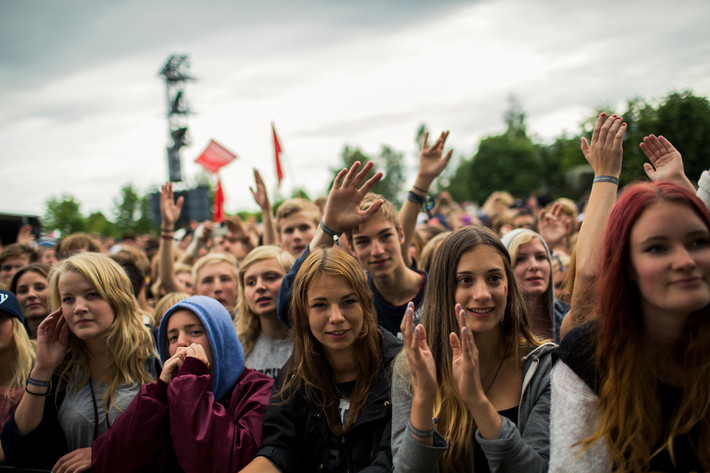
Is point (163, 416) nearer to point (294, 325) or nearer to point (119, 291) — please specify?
point (294, 325)

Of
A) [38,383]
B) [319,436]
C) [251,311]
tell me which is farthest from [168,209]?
[319,436]

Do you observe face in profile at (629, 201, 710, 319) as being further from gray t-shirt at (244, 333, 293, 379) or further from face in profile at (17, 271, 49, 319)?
face in profile at (17, 271, 49, 319)

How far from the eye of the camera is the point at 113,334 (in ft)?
10.3

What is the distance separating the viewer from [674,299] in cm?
165

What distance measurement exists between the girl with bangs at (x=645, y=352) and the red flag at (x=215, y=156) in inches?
336

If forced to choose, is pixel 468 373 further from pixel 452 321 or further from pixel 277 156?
pixel 277 156

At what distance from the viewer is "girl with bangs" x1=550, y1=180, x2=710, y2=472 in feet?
5.49

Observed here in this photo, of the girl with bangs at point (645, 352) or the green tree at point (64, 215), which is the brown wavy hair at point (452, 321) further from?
the green tree at point (64, 215)

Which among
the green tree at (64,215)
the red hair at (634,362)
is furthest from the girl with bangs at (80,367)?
the green tree at (64,215)

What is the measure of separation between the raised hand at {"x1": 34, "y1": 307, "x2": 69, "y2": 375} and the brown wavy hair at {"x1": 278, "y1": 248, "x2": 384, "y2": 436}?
4.71 feet

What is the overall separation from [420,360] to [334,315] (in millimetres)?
714

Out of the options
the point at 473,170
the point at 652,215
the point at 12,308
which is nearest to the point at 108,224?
the point at 473,170

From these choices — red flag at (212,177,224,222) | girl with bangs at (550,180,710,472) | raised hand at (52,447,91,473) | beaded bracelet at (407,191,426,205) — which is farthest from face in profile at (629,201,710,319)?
red flag at (212,177,224,222)

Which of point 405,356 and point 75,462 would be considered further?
point 75,462
